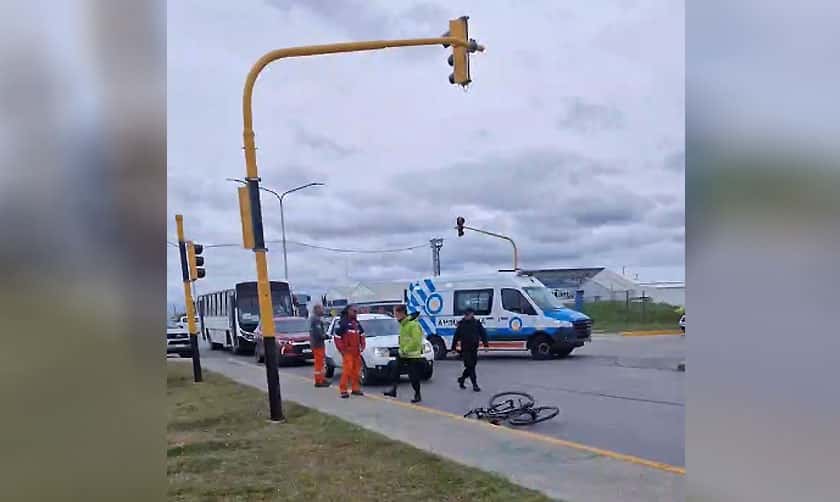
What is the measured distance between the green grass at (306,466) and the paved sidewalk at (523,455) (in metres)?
0.33

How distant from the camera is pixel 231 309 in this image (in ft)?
98.5

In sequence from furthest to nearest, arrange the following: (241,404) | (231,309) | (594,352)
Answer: (231,309) → (594,352) → (241,404)

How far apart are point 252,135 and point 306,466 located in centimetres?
470

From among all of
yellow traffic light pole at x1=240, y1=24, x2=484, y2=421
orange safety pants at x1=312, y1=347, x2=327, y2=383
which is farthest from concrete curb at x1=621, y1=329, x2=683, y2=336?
yellow traffic light pole at x1=240, y1=24, x2=484, y2=421

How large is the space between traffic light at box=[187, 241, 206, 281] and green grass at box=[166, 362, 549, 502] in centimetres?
524

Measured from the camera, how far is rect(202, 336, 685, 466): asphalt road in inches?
343

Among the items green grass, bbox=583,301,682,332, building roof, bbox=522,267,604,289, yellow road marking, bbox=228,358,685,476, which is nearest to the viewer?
yellow road marking, bbox=228,358,685,476

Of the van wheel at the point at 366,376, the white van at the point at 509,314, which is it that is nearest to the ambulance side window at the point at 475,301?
the white van at the point at 509,314

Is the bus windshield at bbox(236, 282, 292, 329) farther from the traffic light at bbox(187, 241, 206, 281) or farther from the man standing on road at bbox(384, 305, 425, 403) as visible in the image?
the man standing on road at bbox(384, 305, 425, 403)
